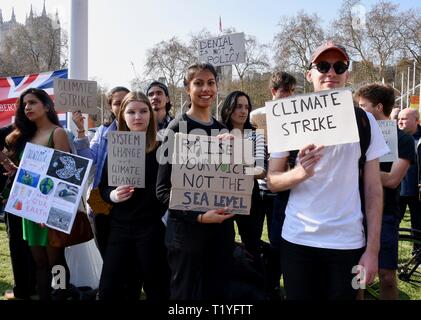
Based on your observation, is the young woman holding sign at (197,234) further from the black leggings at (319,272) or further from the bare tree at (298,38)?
the bare tree at (298,38)

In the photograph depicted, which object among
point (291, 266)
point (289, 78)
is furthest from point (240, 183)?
point (289, 78)

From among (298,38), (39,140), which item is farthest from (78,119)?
(298,38)

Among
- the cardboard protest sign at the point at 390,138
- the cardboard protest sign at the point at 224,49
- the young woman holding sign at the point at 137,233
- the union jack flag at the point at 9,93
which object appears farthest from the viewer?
the union jack flag at the point at 9,93

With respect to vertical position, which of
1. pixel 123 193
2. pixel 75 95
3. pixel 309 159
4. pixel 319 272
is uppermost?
pixel 75 95

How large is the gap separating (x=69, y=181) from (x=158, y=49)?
41907 millimetres

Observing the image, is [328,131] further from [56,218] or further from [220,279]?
[56,218]

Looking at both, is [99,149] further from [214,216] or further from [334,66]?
[334,66]

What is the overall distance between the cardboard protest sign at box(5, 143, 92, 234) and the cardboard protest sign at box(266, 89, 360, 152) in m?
1.52

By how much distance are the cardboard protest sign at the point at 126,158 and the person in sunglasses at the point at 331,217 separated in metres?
1.01

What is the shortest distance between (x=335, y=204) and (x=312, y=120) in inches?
16.3

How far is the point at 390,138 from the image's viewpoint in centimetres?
307

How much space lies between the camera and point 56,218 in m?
3.06

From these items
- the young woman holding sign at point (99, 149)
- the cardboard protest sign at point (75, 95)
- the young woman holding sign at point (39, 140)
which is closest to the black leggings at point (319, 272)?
the young woman holding sign at point (99, 149)

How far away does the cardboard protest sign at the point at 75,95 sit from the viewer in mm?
3857
